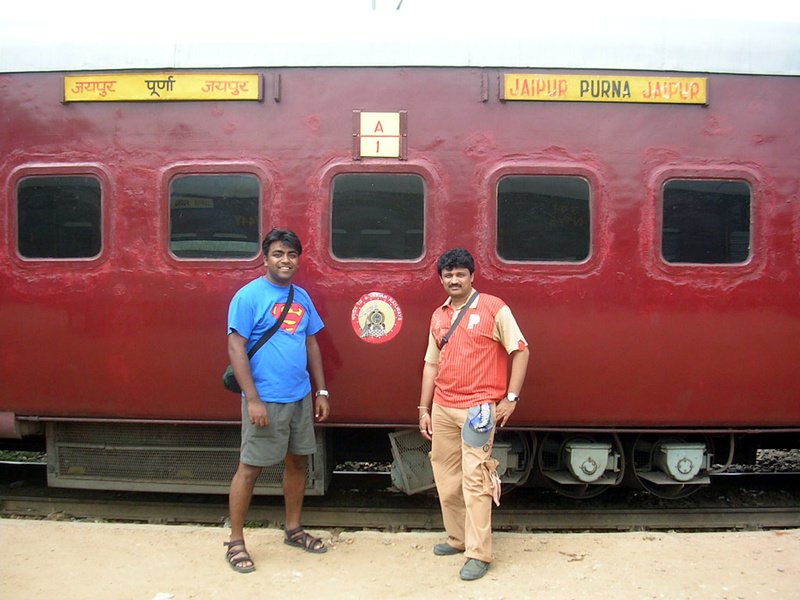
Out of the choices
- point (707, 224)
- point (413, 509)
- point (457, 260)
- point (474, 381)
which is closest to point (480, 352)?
point (474, 381)

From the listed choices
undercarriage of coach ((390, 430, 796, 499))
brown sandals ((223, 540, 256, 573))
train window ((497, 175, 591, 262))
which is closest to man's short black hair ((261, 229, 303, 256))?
train window ((497, 175, 591, 262))

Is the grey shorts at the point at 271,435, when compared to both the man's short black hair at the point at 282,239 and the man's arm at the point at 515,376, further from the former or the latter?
the man's arm at the point at 515,376

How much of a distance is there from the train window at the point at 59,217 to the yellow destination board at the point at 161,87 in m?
0.57

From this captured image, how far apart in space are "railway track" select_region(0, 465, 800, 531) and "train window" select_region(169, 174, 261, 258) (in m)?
1.95

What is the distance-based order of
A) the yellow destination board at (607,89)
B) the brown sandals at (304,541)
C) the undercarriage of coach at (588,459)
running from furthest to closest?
the undercarriage of coach at (588,459), the yellow destination board at (607,89), the brown sandals at (304,541)

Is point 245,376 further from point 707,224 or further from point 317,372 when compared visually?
point 707,224

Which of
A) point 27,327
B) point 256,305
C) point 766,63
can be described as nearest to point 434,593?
point 256,305

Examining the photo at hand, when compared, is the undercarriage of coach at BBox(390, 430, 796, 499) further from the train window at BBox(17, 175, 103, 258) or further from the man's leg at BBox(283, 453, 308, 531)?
the train window at BBox(17, 175, 103, 258)

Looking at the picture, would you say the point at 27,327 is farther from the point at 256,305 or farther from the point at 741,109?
Result: the point at 741,109

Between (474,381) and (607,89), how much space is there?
2111mm

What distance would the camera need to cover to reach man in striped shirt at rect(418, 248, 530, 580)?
3527mm

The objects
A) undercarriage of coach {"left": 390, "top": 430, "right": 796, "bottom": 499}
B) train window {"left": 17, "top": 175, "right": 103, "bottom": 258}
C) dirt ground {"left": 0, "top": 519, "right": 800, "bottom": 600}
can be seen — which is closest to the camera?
dirt ground {"left": 0, "top": 519, "right": 800, "bottom": 600}

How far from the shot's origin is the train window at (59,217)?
4.32 meters

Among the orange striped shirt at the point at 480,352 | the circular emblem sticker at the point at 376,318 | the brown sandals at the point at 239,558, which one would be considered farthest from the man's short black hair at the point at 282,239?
the brown sandals at the point at 239,558
